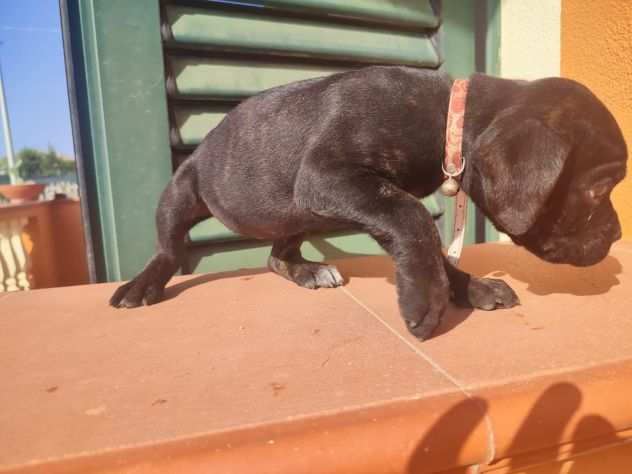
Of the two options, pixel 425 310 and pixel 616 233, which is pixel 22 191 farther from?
pixel 616 233

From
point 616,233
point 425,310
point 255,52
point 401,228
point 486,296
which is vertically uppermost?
point 255,52

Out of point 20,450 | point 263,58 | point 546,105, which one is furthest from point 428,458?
point 263,58

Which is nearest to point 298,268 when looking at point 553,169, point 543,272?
point 543,272

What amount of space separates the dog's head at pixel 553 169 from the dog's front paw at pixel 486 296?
0.62 feet

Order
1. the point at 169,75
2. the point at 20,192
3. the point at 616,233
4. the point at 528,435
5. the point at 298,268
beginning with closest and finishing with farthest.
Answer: the point at 528,435
the point at 616,233
the point at 298,268
the point at 169,75
the point at 20,192

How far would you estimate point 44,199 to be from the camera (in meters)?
5.16

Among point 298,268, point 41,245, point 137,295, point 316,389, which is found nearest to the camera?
point 316,389

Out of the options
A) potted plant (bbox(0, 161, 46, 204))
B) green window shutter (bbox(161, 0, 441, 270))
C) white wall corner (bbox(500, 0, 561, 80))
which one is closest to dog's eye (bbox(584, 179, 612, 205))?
green window shutter (bbox(161, 0, 441, 270))

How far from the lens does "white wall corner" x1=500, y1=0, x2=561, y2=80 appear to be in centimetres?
309

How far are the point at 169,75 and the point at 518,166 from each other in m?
2.08

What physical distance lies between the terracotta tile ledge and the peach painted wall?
1352 millimetres

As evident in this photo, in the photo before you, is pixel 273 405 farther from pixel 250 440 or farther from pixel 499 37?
pixel 499 37

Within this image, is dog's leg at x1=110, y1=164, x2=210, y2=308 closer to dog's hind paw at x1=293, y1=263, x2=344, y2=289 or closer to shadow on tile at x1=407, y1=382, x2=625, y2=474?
dog's hind paw at x1=293, y1=263, x2=344, y2=289

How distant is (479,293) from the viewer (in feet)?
5.68
